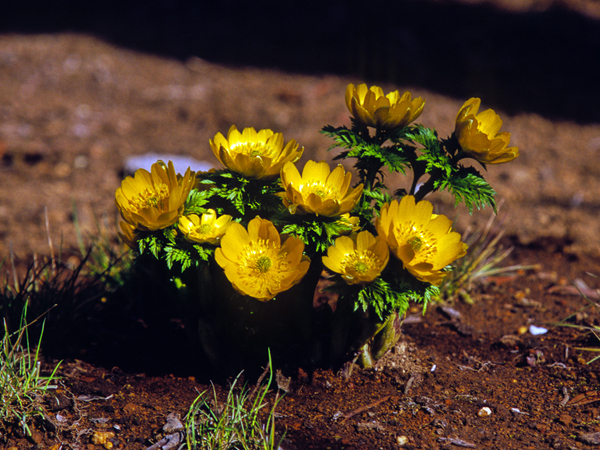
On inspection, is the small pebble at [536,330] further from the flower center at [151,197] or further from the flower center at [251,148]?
the flower center at [151,197]

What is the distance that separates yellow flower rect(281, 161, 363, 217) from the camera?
1677 millimetres

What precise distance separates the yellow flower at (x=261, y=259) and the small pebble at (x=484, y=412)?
2.81ft

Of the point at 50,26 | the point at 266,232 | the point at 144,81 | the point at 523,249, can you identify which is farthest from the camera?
the point at 50,26

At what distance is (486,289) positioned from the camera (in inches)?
122

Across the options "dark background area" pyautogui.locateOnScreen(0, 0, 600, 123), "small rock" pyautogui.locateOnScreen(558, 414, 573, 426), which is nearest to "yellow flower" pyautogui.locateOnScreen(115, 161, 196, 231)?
"small rock" pyautogui.locateOnScreen(558, 414, 573, 426)

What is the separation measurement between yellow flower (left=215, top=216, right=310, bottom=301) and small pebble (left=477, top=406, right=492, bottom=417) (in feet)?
2.81

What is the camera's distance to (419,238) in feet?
5.83

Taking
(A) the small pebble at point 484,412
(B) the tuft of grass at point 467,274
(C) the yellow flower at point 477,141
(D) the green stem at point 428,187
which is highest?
(C) the yellow flower at point 477,141

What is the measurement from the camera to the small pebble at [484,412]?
6.45 ft

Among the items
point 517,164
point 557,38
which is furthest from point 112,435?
point 557,38

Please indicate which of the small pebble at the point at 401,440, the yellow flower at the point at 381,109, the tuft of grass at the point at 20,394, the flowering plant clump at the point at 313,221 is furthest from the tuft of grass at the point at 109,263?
the small pebble at the point at 401,440

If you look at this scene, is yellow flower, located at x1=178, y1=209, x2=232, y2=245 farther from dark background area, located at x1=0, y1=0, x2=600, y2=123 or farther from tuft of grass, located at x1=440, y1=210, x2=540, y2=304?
dark background area, located at x1=0, y1=0, x2=600, y2=123

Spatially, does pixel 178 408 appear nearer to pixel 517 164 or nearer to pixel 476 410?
pixel 476 410

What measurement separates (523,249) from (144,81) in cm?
421
